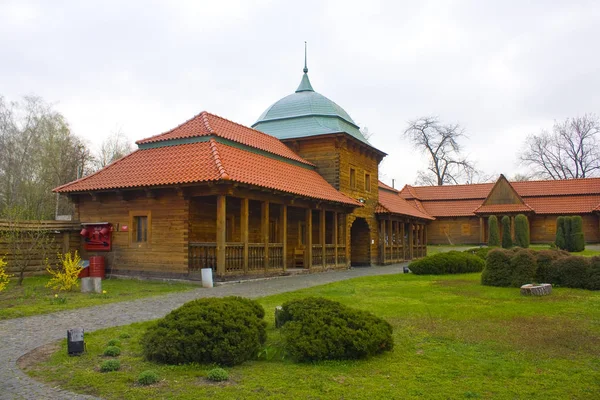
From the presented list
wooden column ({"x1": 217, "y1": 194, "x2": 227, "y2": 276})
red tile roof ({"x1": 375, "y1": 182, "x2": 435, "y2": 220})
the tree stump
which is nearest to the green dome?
red tile roof ({"x1": 375, "y1": 182, "x2": 435, "y2": 220})

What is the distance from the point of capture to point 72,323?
30.3 feet

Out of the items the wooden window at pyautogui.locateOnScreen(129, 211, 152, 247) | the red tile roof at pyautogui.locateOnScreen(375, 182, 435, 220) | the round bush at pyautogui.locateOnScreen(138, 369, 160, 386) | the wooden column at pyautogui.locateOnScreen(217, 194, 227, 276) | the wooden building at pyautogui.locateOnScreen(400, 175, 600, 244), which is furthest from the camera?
the wooden building at pyautogui.locateOnScreen(400, 175, 600, 244)

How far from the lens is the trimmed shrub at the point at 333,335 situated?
6.48 m

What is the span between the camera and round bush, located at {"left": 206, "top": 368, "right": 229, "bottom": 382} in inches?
226

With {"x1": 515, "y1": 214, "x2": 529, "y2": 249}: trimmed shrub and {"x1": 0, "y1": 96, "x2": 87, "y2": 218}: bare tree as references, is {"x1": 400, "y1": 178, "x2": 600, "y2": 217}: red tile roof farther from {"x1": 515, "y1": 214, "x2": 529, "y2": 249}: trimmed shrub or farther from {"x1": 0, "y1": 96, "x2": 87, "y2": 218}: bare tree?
{"x1": 0, "y1": 96, "x2": 87, "y2": 218}: bare tree

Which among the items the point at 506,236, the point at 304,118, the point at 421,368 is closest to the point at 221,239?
the point at 421,368

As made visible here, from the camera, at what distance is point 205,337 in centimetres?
638

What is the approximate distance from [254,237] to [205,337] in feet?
51.9

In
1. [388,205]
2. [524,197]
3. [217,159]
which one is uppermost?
[524,197]

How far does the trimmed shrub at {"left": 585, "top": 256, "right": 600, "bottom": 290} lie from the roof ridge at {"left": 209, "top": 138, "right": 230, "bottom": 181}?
432 inches

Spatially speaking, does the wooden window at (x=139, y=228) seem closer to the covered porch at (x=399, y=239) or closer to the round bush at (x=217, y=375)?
the round bush at (x=217, y=375)

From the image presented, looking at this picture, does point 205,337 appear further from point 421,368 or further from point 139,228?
point 139,228

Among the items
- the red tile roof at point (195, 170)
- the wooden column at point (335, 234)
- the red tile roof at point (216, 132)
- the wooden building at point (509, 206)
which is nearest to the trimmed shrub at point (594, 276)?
the red tile roof at point (195, 170)

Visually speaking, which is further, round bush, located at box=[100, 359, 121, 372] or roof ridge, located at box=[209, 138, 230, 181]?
roof ridge, located at box=[209, 138, 230, 181]
